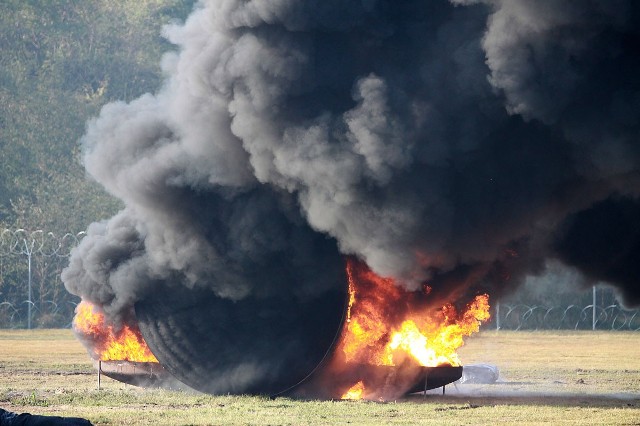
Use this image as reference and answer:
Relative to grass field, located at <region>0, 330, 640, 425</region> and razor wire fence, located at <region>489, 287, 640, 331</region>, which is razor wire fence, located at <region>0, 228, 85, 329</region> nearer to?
razor wire fence, located at <region>489, 287, 640, 331</region>

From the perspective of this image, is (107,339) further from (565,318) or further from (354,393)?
(565,318)

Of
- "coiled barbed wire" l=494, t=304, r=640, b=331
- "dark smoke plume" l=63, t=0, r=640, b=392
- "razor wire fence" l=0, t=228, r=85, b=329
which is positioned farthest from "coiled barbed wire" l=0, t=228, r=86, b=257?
"dark smoke plume" l=63, t=0, r=640, b=392

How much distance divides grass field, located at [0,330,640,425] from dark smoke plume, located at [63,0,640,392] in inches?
102

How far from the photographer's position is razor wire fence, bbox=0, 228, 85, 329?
75438mm

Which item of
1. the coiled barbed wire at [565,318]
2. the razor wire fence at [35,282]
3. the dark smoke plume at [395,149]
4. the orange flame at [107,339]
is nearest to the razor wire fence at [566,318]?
the coiled barbed wire at [565,318]

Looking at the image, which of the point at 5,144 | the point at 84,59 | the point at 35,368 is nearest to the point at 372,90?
the point at 35,368

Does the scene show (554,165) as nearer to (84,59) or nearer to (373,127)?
(373,127)

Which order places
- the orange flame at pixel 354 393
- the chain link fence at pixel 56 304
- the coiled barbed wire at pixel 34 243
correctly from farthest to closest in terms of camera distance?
1. the coiled barbed wire at pixel 34 243
2. the chain link fence at pixel 56 304
3. the orange flame at pixel 354 393

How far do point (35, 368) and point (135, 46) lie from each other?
203ft

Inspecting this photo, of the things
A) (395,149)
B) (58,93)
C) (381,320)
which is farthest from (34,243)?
(395,149)

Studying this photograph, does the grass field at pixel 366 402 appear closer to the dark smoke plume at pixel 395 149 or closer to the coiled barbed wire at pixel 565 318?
the dark smoke plume at pixel 395 149

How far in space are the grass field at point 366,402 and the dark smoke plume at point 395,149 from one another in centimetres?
259

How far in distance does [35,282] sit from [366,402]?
176 feet

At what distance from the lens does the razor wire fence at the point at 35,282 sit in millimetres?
75438
